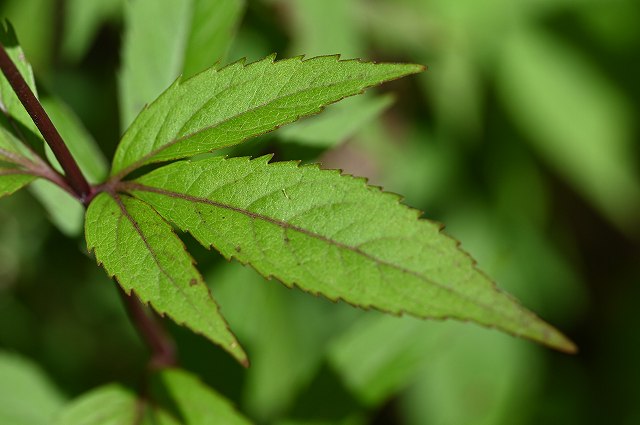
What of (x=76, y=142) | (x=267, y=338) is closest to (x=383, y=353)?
(x=267, y=338)

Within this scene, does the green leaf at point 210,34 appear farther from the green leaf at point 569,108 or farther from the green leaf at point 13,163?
the green leaf at point 569,108

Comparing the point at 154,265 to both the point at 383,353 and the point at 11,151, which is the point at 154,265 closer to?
the point at 11,151

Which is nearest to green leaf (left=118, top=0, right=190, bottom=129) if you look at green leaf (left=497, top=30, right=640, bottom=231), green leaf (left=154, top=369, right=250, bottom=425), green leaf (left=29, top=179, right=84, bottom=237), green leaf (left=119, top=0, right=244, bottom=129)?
green leaf (left=119, top=0, right=244, bottom=129)

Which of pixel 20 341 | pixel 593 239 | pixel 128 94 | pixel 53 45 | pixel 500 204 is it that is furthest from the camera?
pixel 593 239

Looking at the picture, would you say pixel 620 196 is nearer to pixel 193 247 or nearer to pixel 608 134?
pixel 608 134

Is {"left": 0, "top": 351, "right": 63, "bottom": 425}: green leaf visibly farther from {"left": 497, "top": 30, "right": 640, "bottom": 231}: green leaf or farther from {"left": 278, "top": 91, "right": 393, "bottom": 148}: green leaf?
{"left": 497, "top": 30, "right": 640, "bottom": 231}: green leaf

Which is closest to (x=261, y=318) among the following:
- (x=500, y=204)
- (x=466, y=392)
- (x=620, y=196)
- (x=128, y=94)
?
(x=128, y=94)

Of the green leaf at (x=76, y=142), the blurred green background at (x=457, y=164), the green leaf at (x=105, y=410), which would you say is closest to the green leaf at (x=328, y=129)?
the green leaf at (x=76, y=142)
